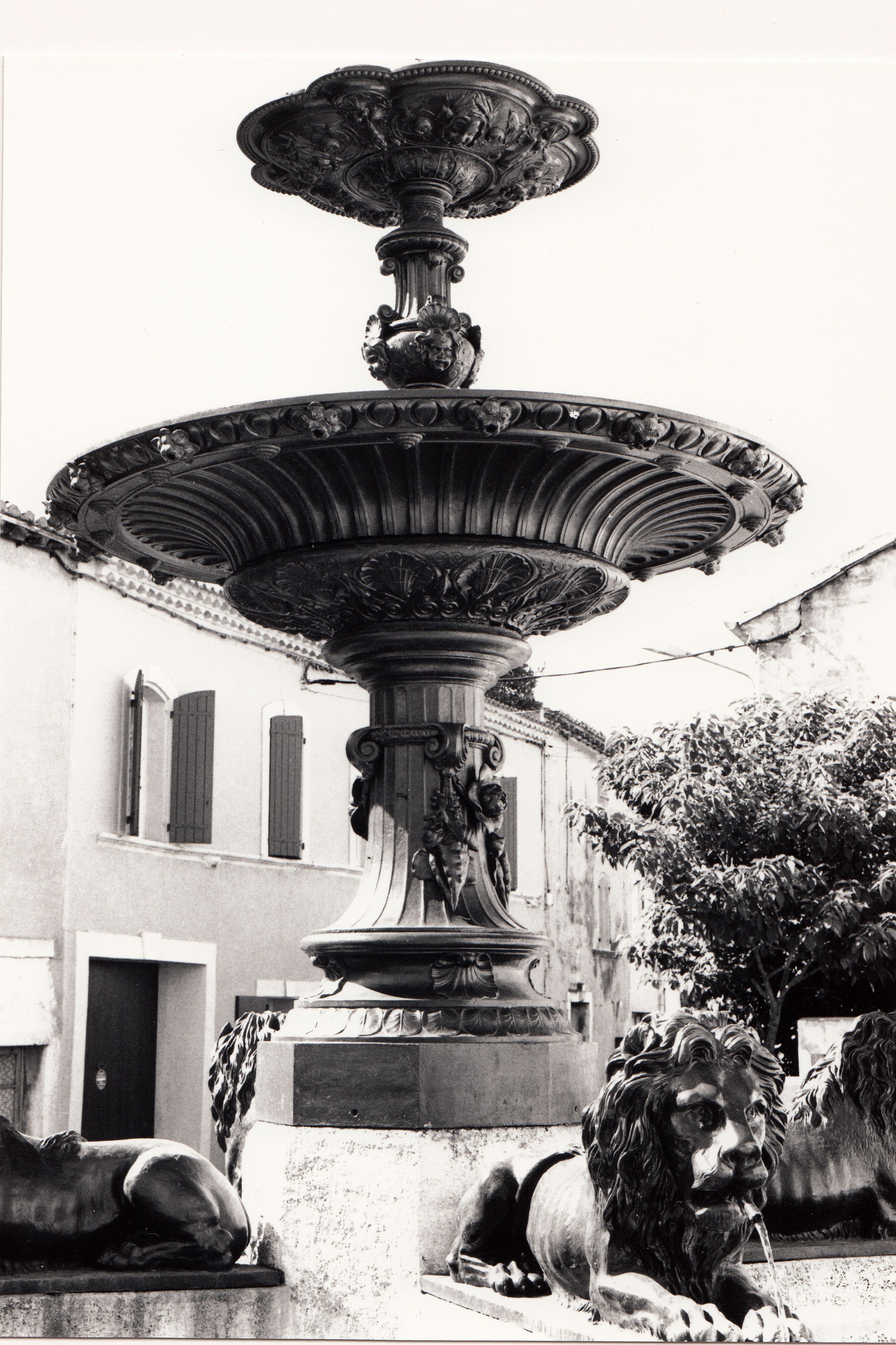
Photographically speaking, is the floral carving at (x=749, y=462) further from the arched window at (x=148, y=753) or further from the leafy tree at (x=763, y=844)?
the arched window at (x=148, y=753)

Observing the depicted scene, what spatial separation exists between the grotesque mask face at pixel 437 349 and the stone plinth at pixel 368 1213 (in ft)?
7.46

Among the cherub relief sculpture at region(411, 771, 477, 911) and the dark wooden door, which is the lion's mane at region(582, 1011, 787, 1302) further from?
the dark wooden door

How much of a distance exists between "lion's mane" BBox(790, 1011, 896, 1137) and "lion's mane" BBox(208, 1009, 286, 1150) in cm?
166

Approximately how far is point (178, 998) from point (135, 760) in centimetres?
248

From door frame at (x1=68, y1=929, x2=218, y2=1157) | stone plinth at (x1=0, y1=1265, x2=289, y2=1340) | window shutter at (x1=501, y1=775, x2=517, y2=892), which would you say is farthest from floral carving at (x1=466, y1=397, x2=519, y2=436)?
window shutter at (x1=501, y1=775, x2=517, y2=892)

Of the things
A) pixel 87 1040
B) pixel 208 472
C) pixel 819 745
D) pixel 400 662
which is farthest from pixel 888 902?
pixel 208 472

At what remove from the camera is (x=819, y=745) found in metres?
13.2

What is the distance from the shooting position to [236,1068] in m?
5.07

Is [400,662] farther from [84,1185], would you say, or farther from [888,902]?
[888,902]

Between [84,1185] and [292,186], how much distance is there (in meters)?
3.10

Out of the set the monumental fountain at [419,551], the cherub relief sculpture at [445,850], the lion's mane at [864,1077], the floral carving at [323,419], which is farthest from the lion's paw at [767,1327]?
the floral carving at [323,419]

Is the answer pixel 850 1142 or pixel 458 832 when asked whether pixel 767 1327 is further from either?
pixel 458 832

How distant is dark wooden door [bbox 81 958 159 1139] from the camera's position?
1394 centimetres

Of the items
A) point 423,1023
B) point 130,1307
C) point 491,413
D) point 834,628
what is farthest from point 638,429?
point 834,628
